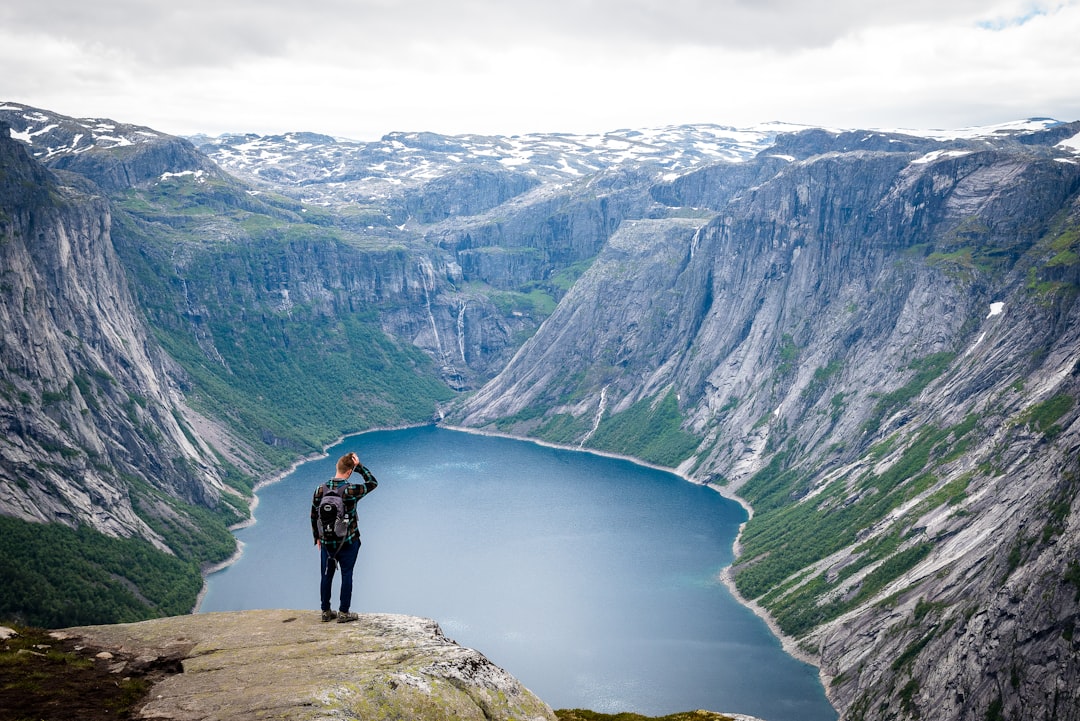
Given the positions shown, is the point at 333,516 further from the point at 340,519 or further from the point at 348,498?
the point at 348,498

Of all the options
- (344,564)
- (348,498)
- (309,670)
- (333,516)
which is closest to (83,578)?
(344,564)

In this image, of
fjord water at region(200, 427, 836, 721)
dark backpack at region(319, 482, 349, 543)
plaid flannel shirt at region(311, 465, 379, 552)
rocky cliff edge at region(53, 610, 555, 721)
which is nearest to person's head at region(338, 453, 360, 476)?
plaid flannel shirt at region(311, 465, 379, 552)

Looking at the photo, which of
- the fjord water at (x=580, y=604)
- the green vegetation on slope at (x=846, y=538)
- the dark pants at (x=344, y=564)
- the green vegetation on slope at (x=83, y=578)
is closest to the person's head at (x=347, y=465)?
the dark pants at (x=344, y=564)

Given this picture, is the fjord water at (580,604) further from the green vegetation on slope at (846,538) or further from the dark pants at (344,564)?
the dark pants at (344,564)

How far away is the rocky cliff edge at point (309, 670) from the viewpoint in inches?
1053

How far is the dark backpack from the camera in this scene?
108ft

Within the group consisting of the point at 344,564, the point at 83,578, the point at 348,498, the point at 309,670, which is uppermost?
the point at 348,498

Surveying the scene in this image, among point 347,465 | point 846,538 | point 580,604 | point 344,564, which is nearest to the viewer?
point 347,465

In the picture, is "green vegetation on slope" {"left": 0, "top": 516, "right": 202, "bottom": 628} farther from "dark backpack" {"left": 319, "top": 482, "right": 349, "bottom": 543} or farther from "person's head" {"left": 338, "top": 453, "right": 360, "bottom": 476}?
"person's head" {"left": 338, "top": 453, "right": 360, "bottom": 476}

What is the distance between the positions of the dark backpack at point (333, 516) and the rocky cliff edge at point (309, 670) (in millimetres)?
3255

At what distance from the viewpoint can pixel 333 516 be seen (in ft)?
108

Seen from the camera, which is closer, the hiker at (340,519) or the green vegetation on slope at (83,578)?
the hiker at (340,519)

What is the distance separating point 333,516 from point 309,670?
18.7 ft

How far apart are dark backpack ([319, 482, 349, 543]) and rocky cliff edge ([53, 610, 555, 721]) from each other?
128 inches
